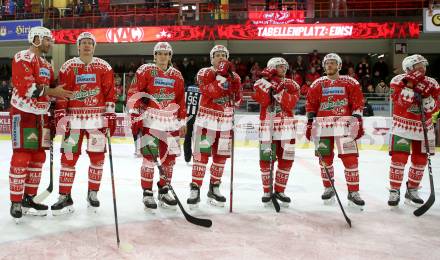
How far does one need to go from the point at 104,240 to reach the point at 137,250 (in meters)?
0.33

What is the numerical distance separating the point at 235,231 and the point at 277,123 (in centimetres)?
125

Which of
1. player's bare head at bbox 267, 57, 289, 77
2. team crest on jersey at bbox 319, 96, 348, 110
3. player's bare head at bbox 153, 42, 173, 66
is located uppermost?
player's bare head at bbox 153, 42, 173, 66

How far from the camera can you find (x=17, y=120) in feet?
11.8

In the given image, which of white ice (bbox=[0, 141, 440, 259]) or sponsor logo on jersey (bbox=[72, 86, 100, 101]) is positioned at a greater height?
sponsor logo on jersey (bbox=[72, 86, 100, 101])

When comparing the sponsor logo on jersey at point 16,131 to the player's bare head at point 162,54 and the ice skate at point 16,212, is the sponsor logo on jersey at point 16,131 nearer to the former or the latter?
the ice skate at point 16,212

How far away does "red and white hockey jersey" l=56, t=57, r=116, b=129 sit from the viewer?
3777 millimetres

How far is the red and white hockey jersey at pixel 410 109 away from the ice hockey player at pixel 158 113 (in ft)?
6.80

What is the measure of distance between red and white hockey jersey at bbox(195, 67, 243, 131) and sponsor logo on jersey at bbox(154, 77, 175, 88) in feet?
1.05

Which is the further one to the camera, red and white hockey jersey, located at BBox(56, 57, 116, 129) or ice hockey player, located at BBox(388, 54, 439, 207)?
ice hockey player, located at BBox(388, 54, 439, 207)

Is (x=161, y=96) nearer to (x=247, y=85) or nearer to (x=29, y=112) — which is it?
(x=29, y=112)

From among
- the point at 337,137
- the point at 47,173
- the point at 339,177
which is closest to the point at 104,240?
the point at 337,137

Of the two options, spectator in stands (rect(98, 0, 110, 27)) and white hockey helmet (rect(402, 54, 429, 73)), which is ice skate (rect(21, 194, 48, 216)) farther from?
spectator in stands (rect(98, 0, 110, 27))

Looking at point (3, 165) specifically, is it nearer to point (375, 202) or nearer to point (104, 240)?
point (104, 240)

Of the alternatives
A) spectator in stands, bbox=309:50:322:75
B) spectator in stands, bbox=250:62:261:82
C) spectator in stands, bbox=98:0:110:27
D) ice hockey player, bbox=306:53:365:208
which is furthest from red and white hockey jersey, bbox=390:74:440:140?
spectator in stands, bbox=98:0:110:27
